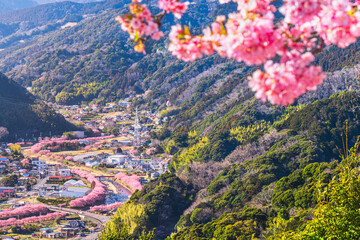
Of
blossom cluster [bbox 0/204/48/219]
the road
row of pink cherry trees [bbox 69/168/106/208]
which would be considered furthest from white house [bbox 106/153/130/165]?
blossom cluster [bbox 0/204/48/219]

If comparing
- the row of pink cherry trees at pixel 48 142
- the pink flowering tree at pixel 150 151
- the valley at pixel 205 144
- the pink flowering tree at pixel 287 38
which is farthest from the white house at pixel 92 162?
the pink flowering tree at pixel 287 38

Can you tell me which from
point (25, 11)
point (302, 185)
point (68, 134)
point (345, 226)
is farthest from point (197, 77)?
point (25, 11)

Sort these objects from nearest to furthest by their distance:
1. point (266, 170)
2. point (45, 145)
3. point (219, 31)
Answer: point (219, 31)
point (266, 170)
point (45, 145)

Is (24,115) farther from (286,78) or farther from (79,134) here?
(286,78)

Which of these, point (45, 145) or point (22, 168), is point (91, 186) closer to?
point (22, 168)

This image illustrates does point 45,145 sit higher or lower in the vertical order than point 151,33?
higher

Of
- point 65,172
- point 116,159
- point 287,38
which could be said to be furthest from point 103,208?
point 287,38

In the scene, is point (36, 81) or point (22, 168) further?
point (36, 81)
